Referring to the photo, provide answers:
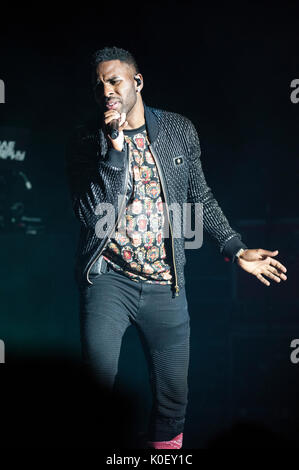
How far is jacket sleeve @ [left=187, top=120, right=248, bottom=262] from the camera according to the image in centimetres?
224

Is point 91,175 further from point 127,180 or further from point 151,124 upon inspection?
point 151,124

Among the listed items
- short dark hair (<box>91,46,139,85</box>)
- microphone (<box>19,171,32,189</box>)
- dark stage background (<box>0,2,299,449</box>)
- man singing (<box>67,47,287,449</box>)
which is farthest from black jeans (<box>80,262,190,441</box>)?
microphone (<box>19,171,32,189</box>)

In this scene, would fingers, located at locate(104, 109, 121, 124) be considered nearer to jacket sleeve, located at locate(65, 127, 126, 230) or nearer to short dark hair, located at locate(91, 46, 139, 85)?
jacket sleeve, located at locate(65, 127, 126, 230)

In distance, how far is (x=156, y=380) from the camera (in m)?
2.07

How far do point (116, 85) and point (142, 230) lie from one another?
2.00ft

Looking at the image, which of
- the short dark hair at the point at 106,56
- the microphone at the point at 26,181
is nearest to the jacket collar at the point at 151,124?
the short dark hair at the point at 106,56

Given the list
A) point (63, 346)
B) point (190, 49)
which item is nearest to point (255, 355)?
point (63, 346)

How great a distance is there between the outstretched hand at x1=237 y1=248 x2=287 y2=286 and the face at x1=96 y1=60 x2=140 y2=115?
839mm

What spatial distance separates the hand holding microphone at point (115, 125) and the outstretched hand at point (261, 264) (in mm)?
786

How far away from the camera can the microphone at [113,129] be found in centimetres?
180

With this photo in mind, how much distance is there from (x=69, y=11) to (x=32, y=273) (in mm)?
2713

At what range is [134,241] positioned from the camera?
6.51 ft

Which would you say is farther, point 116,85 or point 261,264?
point 261,264

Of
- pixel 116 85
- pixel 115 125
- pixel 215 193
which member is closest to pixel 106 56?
pixel 116 85
